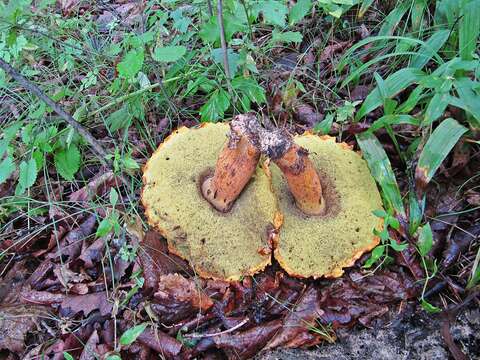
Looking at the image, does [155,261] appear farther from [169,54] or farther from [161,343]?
[169,54]

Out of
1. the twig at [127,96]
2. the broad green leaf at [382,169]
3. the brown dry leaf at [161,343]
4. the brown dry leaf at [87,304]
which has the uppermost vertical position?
the twig at [127,96]

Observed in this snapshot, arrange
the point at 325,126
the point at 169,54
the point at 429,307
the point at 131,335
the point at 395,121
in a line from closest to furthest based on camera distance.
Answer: the point at 131,335
the point at 429,307
the point at 169,54
the point at 395,121
the point at 325,126

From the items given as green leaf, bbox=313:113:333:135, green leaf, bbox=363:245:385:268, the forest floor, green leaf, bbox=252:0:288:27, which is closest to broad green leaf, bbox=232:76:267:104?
the forest floor

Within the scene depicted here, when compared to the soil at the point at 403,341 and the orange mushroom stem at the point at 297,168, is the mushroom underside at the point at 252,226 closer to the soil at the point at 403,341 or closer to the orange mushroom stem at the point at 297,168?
the orange mushroom stem at the point at 297,168

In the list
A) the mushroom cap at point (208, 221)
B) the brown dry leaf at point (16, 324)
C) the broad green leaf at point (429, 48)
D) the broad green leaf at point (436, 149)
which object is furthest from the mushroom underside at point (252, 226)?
the broad green leaf at point (429, 48)

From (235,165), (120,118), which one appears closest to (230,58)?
(120,118)

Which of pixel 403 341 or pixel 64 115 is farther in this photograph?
pixel 64 115
